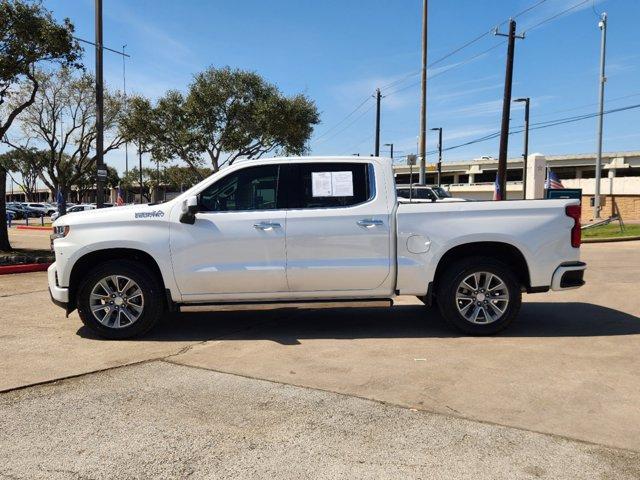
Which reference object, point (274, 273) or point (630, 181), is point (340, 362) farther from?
point (630, 181)

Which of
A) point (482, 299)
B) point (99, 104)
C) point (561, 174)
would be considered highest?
point (561, 174)

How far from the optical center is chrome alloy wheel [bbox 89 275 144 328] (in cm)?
577

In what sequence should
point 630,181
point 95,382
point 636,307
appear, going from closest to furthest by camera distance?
point 95,382
point 636,307
point 630,181

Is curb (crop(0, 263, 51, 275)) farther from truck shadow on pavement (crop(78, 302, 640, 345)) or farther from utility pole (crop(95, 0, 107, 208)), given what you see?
truck shadow on pavement (crop(78, 302, 640, 345))

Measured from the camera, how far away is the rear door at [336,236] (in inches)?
225

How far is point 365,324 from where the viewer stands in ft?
21.5

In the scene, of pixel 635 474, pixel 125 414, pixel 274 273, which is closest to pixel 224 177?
pixel 274 273

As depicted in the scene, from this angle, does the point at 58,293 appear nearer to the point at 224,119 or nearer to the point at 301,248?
the point at 301,248

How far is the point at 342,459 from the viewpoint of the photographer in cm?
317

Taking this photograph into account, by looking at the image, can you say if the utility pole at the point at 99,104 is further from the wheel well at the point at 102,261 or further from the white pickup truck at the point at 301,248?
the white pickup truck at the point at 301,248

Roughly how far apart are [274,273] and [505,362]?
95.2 inches

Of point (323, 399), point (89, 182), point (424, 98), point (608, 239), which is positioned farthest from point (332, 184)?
point (89, 182)

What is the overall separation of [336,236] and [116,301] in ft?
7.98

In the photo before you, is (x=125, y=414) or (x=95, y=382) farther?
(x=95, y=382)
